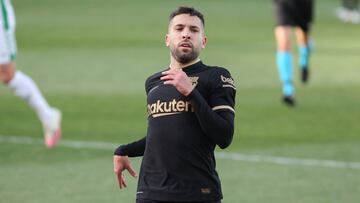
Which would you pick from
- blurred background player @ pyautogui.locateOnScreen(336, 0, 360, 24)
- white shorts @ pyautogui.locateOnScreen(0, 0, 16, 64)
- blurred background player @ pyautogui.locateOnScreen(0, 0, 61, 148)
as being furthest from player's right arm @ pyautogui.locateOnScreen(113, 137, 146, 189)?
blurred background player @ pyautogui.locateOnScreen(336, 0, 360, 24)

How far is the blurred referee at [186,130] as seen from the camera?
6.07 m

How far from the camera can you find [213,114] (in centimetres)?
593

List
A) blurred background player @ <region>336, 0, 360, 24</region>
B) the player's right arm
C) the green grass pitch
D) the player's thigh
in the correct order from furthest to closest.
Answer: blurred background player @ <region>336, 0, 360, 24</region>
the player's thigh
the green grass pitch
the player's right arm

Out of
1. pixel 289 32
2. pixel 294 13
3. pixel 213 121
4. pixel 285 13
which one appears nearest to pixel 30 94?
pixel 289 32

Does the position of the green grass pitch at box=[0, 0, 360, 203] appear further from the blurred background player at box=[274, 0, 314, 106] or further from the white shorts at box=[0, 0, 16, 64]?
the white shorts at box=[0, 0, 16, 64]

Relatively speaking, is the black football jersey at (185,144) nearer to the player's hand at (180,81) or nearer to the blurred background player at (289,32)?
the player's hand at (180,81)

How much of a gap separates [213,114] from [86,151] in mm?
6221

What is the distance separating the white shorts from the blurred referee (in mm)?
6066

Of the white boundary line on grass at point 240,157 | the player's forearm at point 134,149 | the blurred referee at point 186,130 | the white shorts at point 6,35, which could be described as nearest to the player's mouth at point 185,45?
the blurred referee at point 186,130

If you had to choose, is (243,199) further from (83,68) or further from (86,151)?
(83,68)

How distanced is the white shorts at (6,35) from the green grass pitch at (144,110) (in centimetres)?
99

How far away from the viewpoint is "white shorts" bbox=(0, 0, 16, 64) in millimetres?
12031

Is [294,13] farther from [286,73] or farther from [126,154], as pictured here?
[126,154]

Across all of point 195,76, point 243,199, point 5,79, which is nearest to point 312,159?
point 243,199
